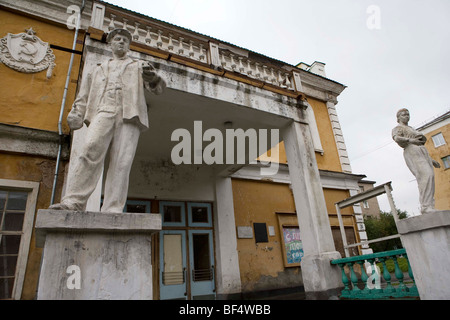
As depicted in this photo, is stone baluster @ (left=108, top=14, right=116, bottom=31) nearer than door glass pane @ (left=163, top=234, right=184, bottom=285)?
Yes

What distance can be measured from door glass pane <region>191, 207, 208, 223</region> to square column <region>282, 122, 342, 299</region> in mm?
2867

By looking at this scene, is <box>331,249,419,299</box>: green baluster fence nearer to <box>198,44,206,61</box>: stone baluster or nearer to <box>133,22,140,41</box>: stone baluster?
<box>198,44,206,61</box>: stone baluster

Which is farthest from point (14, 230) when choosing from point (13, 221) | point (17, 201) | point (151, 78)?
point (151, 78)

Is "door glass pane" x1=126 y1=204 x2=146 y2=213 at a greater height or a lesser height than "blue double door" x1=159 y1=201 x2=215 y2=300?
greater

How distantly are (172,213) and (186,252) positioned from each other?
1.07 meters

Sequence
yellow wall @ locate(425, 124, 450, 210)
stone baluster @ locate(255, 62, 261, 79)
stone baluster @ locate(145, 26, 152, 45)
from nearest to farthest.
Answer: stone baluster @ locate(145, 26, 152, 45) < stone baluster @ locate(255, 62, 261, 79) < yellow wall @ locate(425, 124, 450, 210)

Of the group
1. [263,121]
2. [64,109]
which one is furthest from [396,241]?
[64,109]

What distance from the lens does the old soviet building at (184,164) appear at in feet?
16.5

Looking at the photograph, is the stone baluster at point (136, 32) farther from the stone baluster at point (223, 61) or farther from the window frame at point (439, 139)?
the window frame at point (439, 139)

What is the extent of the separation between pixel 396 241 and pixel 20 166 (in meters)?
31.3

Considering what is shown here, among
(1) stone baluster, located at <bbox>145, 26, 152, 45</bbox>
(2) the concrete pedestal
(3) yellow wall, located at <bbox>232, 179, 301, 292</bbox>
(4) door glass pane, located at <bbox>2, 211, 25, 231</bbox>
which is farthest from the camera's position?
(3) yellow wall, located at <bbox>232, 179, 301, 292</bbox>

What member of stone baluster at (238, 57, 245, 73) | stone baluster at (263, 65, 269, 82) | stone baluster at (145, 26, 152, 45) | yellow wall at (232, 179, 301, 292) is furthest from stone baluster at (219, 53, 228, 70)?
yellow wall at (232, 179, 301, 292)

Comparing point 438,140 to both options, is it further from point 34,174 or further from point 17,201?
point 17,201

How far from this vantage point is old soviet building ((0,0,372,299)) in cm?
502
